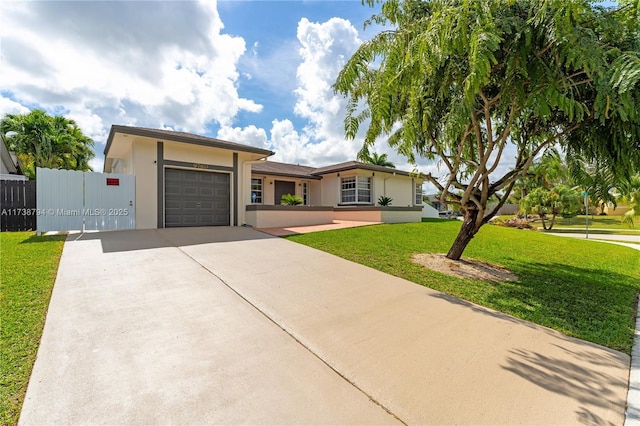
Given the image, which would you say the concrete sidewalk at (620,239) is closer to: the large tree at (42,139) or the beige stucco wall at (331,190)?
the beige stucco wall at (331,190)

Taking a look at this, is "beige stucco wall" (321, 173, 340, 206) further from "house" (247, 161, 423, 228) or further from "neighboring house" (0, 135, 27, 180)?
"neighboring house" (0, 135, 27, 180)

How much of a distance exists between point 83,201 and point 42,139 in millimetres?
14528

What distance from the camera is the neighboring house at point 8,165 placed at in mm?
16625

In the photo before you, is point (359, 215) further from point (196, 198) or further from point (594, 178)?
point (594, 178)

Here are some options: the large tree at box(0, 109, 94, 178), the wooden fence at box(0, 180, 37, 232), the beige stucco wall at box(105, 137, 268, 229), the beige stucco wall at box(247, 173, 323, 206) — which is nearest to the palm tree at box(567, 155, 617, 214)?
the beige stucco wall at box(105, 137, 268, 229)

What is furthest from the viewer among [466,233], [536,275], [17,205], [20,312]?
[17,205]

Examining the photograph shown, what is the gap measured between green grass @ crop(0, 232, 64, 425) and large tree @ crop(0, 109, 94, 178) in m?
17.8

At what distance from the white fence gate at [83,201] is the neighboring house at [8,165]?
30.7ft

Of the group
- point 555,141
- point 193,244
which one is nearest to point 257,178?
point 193,244

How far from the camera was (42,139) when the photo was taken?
19688mm

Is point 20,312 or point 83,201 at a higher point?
point 83,201

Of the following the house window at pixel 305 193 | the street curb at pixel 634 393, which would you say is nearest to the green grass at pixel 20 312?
the street curb at pixel 634 393

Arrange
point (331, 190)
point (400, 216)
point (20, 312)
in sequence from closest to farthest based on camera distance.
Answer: point (20, 312) → point (400, 216) → point (331, 190)

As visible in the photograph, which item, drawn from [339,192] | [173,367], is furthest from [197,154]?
[173,367]
